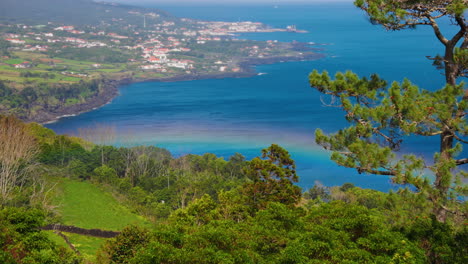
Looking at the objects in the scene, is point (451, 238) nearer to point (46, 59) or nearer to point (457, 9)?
point (457, 9)

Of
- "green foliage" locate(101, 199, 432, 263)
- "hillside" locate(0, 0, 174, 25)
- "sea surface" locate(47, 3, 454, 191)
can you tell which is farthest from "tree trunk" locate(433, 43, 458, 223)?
"hillside" locate(0, 0, 174, 25)

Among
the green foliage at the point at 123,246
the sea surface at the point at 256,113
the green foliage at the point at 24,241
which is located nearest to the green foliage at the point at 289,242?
the green foliage at the point at 24,241

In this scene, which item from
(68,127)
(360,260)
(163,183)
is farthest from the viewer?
(68,127)

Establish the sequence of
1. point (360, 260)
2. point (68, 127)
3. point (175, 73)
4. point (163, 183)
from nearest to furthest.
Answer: point (360, 260) → point (163, 183) → point (68, 127) → point (175, 73)

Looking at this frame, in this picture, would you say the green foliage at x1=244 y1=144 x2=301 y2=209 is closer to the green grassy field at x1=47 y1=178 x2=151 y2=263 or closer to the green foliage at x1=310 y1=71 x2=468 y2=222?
the green grassy field at x1=47 y1=178 x2=151 y2=263

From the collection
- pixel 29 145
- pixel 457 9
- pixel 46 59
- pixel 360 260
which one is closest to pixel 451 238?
pixel 360 260

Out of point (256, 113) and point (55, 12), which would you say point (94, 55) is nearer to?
point (55, 12)
